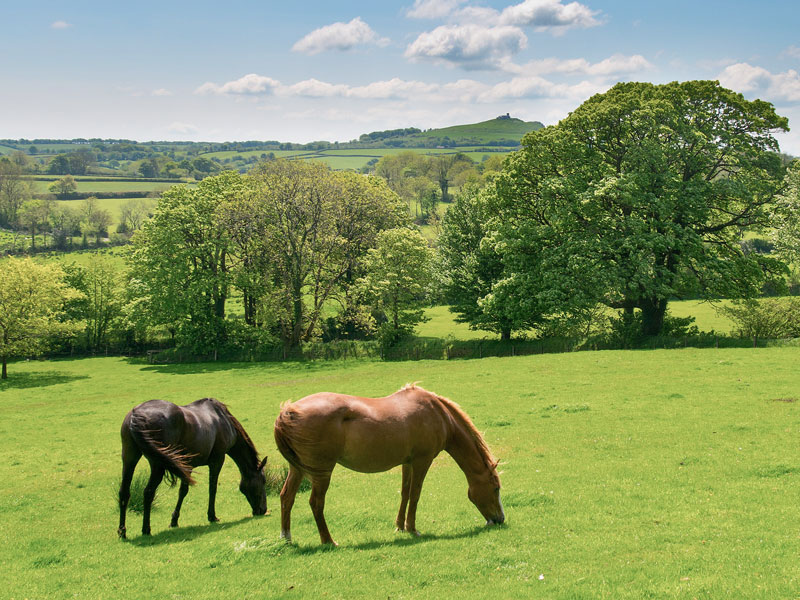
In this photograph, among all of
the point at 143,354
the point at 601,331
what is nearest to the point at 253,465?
the point at 601,331

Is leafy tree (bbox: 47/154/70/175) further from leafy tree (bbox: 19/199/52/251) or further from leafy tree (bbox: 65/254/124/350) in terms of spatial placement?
leafy tree (bbox: 65/254/124/350)

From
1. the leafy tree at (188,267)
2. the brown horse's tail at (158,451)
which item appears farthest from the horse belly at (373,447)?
the leafy tree at (188,267)

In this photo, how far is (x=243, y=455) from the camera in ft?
41.5

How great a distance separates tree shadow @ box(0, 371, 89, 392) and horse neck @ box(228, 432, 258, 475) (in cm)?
3292

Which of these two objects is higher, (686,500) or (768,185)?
(768,185)

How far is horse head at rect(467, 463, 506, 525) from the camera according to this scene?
9.99 m

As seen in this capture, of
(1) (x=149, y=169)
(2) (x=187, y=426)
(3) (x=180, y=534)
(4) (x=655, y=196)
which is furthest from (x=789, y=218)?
(1) (x=149, y=169)

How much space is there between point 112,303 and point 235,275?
17.2 m

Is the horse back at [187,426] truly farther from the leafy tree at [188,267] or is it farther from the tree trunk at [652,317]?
the leafy tree at [188,267]

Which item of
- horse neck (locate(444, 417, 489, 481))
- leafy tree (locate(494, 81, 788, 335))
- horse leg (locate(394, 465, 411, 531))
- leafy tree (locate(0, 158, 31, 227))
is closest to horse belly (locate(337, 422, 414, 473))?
horse leg (locate(394, 465, 411, 531))

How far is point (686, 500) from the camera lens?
11430mm

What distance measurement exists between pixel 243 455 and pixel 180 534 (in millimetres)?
2070

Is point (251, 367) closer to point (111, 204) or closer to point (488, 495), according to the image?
point (488, 495)

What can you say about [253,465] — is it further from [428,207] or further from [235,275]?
[428,207]
